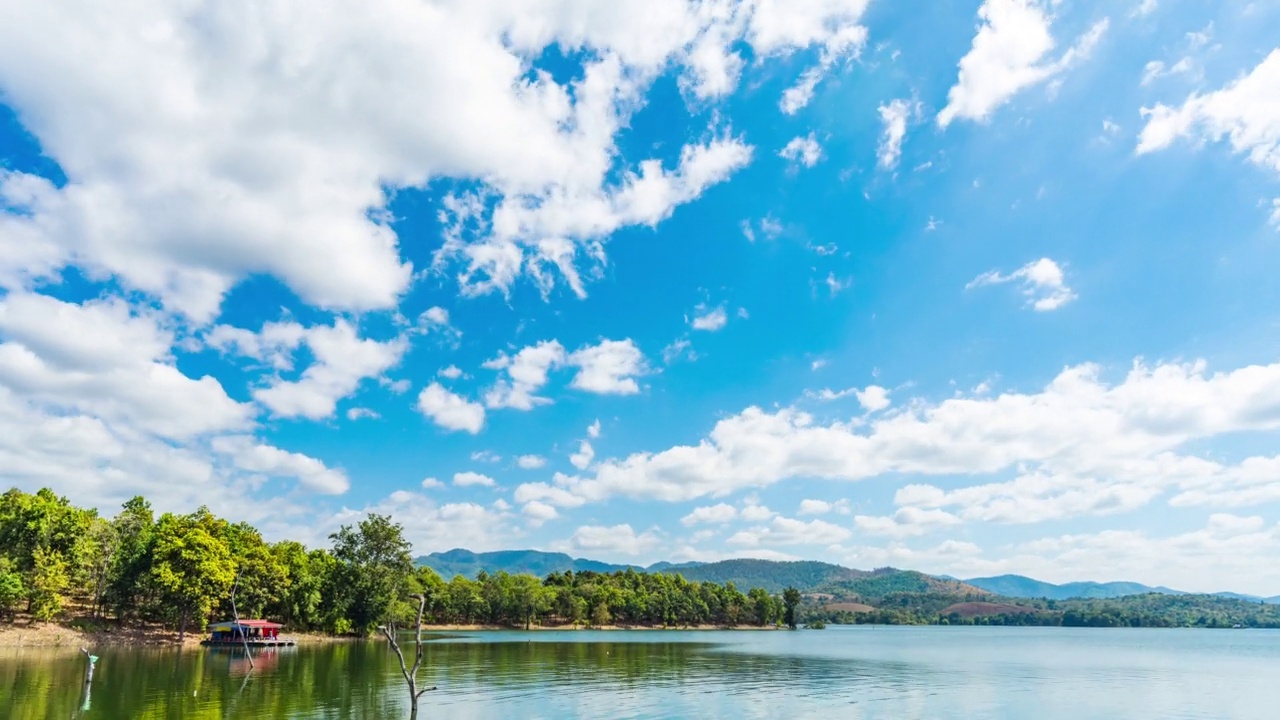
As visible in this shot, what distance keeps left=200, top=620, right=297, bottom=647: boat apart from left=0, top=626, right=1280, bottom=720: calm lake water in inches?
180

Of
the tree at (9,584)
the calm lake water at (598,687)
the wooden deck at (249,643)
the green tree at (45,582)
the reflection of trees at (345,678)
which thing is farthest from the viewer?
the wooden deck at (249,643)

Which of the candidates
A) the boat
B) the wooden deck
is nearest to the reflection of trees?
the wooden deck

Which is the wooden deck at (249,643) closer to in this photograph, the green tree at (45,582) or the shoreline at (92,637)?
the shoreline at (92,637)

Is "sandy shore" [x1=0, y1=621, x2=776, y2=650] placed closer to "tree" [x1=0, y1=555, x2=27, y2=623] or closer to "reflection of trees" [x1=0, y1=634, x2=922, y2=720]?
"tree" [x1=0, y1=555, x2=27, y2=623]

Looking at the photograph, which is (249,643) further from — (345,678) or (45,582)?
(345,678)

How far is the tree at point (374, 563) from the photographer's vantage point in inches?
4011

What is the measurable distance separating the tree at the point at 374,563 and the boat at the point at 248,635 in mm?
14591

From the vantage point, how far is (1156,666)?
89.8 meters

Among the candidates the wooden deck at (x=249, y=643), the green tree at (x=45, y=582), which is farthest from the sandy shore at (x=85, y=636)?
the green tree at (x=45, y=582)

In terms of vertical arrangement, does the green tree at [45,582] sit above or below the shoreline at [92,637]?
above

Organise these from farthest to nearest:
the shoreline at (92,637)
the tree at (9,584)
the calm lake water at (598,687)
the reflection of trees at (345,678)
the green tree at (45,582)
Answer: the green tree at (45,582), the shoreline at (92,637), the tree at (9,584), the calm lake water at (598,687), the reflection of trees at (345,678)

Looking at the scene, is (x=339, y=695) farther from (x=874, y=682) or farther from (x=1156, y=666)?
(x=1156, y=666)

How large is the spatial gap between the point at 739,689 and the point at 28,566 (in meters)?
75.4

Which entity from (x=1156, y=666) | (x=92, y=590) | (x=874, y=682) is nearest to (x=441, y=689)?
(x=874, y=682)
